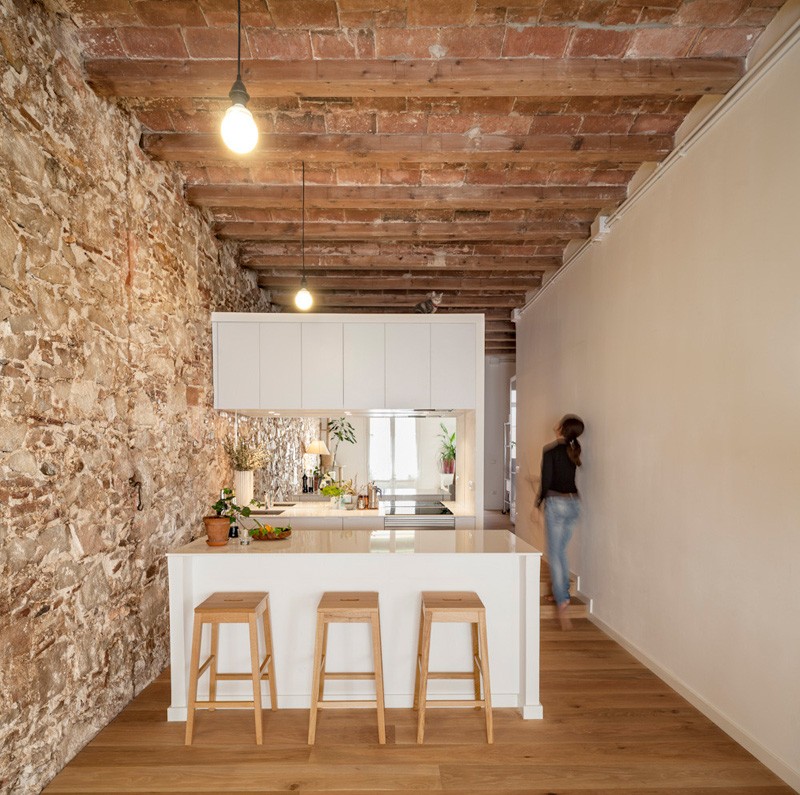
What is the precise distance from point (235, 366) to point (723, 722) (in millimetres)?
4406

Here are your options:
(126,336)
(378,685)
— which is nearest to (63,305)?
(126,336)

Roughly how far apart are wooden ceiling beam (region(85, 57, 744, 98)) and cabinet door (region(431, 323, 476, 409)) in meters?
2.43

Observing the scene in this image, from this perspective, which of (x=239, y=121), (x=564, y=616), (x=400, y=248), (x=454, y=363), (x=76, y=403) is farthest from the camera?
(x=400, y=248)

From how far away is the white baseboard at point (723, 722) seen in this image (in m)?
2.52

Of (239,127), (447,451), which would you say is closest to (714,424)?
(239,127)

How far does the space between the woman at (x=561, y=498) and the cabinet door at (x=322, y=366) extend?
6.57 ft

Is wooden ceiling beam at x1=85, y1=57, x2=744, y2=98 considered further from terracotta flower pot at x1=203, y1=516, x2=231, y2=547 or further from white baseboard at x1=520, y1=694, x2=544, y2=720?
white baseboard at x1=520, y1=694, x2=544, y2=720

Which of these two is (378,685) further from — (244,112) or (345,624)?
(244,112)

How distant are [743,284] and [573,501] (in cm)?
251

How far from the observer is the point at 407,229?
516 cm

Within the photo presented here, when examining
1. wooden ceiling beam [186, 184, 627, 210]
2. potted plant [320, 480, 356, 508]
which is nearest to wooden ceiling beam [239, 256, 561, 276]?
wooden ceiling beam [186, 184, 627, 210]

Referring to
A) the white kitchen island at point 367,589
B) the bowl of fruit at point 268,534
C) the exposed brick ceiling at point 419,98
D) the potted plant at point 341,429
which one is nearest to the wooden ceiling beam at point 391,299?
the potted plant at point 341,429

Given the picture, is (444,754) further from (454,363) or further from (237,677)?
(454,363)

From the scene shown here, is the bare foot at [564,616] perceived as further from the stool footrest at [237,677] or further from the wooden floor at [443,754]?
the stool footrest at [237,677]
